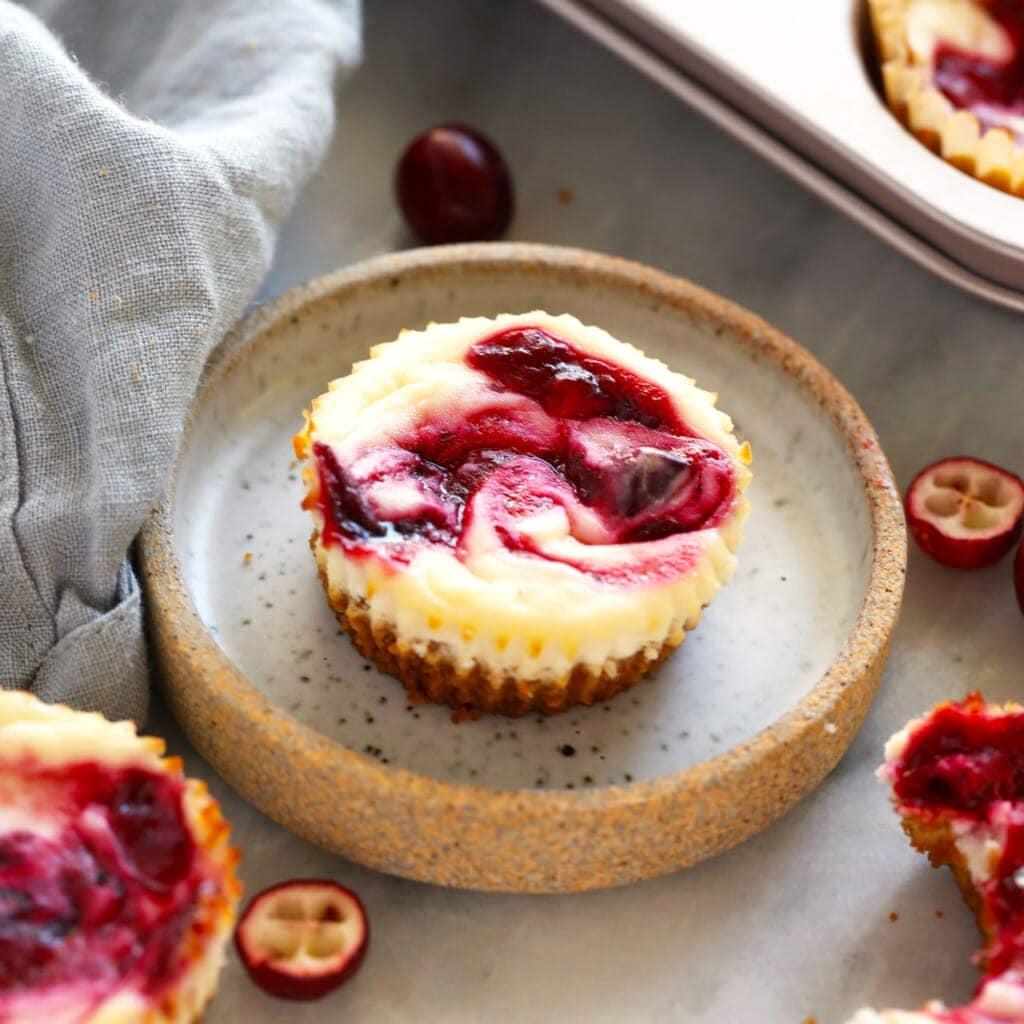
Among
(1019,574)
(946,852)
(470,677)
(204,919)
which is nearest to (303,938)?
(204,919)

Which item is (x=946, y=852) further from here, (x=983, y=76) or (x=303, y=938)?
(x=983, y=76)

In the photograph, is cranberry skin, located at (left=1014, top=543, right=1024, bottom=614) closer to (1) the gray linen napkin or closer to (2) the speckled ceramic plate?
(2) the speckled ceramic plate


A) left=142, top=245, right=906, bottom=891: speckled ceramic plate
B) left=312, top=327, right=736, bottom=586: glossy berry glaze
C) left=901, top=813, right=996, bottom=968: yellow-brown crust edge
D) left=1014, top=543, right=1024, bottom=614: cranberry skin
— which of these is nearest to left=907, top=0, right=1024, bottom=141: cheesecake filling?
left=142, top=245, right=906, bottom=891: speckled ceramic plate

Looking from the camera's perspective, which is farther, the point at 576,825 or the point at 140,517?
the point at 140,517

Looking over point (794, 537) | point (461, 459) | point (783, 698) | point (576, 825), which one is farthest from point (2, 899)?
point (794, 537)

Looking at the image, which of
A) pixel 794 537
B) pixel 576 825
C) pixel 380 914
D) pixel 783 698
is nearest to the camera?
pixel 576 825

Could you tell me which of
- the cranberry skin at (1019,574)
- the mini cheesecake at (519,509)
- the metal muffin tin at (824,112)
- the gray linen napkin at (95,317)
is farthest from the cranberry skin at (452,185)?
the cranberry skin at (1019,574)

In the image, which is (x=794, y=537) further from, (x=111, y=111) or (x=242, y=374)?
(x=111, y=111)
